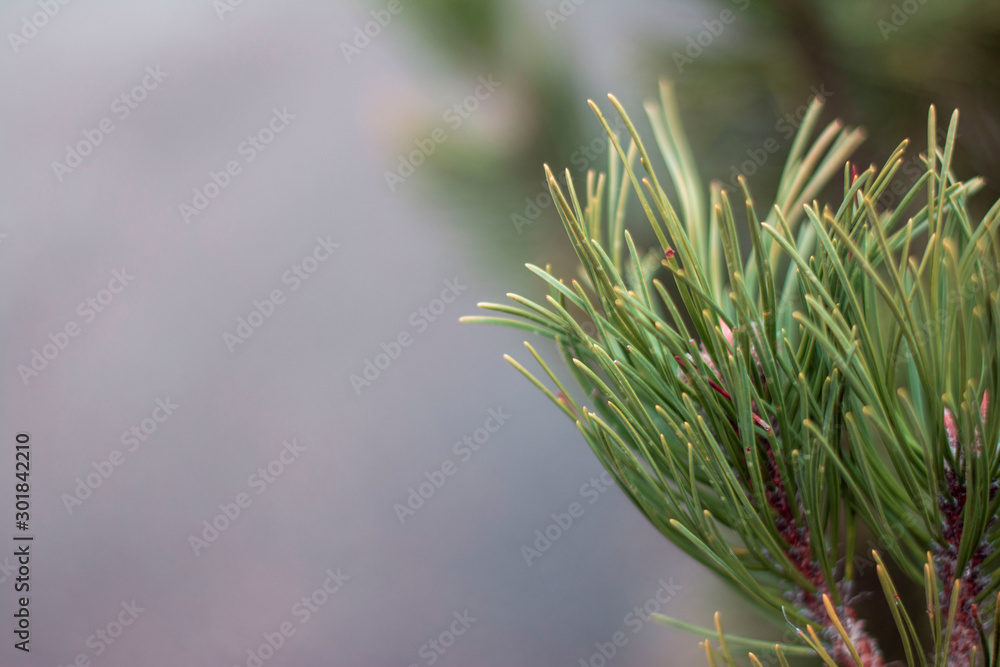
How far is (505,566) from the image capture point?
3.66ft

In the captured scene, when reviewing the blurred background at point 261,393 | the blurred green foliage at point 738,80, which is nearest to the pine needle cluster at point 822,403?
the blurred green foliage at point 738,80

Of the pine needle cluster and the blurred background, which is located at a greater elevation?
the pine needle cluster

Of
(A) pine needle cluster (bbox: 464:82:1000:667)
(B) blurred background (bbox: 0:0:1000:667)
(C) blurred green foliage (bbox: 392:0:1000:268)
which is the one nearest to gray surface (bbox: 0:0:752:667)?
(B) blurred background (bbox: 0:0:1000:667)

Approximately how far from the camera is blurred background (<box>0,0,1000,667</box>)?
1.06m

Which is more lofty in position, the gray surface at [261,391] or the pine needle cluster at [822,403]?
the pine needle cluster at [822,403]

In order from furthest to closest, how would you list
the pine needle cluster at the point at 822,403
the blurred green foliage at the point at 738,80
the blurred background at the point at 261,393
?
the blurred background at the point at 261,393
the blurred green foliage at the point at 738,80
the pine needle cluster at the point at 822,403

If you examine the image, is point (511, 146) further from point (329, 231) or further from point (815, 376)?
point (329, 231)

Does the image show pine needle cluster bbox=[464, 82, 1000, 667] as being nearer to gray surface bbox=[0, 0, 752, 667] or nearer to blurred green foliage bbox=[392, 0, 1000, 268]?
blurred green foliage bbox=[392, 0, 1000, 268]

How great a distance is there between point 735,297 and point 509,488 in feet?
3.41

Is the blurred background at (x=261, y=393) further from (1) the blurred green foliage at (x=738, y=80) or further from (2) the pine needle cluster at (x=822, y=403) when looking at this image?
(2) the pine needle cluster at (x=822, y=403)

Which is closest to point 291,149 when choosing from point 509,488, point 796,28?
point 509,488

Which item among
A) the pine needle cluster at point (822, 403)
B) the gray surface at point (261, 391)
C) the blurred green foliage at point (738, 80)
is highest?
the blurred green foliage at point (738, 80)

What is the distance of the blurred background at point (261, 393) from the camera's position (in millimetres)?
1062

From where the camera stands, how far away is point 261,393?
111 centimetres
